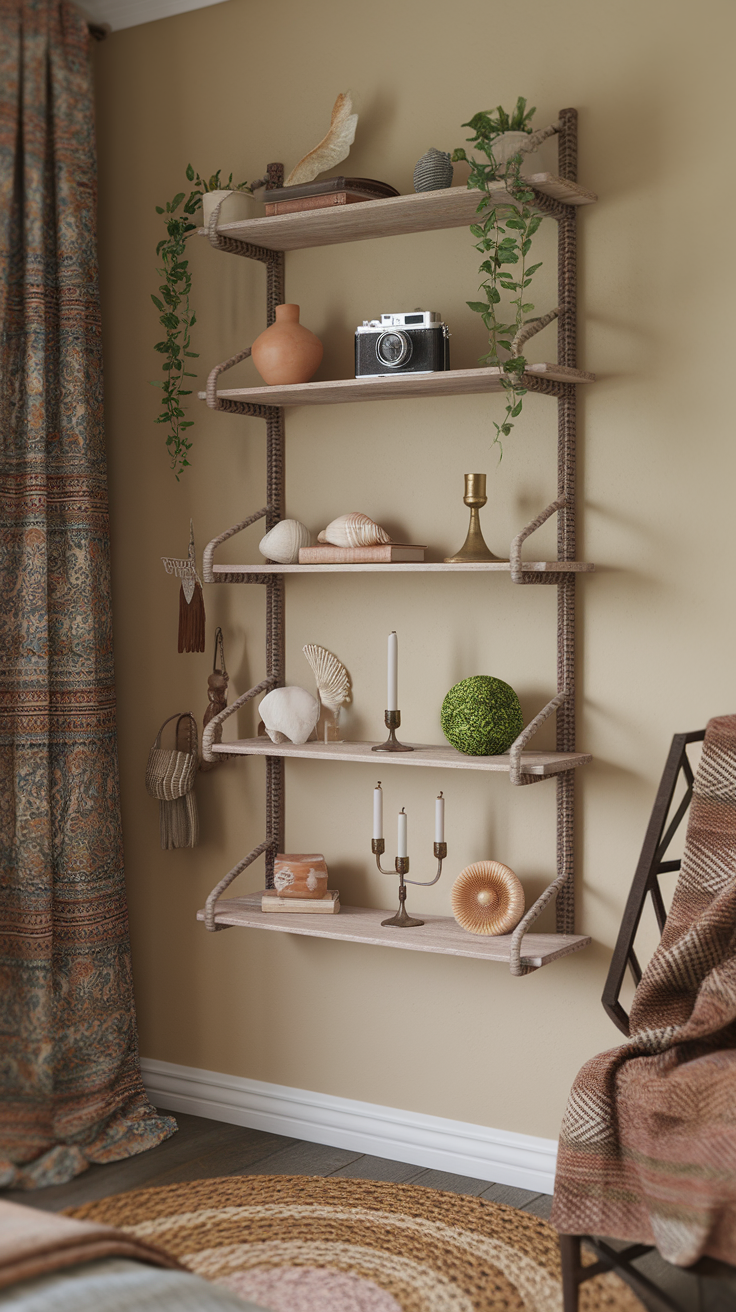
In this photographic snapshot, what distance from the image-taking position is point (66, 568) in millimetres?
2754

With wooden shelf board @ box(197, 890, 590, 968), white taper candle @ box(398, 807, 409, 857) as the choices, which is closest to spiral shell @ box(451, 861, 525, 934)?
wooden shelf board @ box(197, 890, 590, 968)

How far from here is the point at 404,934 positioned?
7.85 feet

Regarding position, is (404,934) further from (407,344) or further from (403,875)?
(407,344)

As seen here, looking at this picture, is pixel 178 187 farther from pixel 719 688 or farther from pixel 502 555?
pixel 719 688

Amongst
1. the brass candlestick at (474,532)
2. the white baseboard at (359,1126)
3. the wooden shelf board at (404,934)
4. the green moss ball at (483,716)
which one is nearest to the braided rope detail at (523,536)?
the brass candlestick at (474,532)

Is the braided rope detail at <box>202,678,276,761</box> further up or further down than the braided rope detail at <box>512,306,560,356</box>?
further down

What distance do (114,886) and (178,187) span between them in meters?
1.63

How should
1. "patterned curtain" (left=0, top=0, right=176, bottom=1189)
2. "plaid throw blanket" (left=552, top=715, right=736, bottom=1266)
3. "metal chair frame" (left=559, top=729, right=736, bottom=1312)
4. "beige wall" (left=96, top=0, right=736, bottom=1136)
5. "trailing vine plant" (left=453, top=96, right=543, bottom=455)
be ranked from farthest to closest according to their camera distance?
"patterned curtain" (left=0, top=0, right=176, bottom=1189) < "beige wall" (left=96, top=0, right=736, bottom=1136) < "trailing vine plant" (left=453, top=96, right=543, bottom=455) < "metal chair frame" (left=559, top=729, right=736, bottom=1312) < "plaid throw blanket" (left=552, top=715, right=736, bottom=1266)

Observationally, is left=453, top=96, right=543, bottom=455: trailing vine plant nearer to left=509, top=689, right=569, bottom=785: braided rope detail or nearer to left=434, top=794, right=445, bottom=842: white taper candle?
left=509, top=689, right=569, bottom=785: braided rope detail

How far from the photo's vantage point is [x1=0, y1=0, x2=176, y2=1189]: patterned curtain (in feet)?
8.67

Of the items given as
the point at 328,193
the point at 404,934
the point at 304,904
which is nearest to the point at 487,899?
the point at 404,934

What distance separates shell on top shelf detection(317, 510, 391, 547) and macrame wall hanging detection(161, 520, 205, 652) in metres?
0.44

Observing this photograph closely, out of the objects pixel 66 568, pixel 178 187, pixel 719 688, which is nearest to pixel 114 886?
pixel 66 568

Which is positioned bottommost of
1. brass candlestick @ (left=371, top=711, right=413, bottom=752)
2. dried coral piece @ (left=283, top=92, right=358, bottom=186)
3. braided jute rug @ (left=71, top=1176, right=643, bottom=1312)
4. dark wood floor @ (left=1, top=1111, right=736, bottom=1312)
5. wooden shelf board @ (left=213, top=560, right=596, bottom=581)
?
dark wood floor @ (left=1, top=1111, right=736, bottom=1312)
